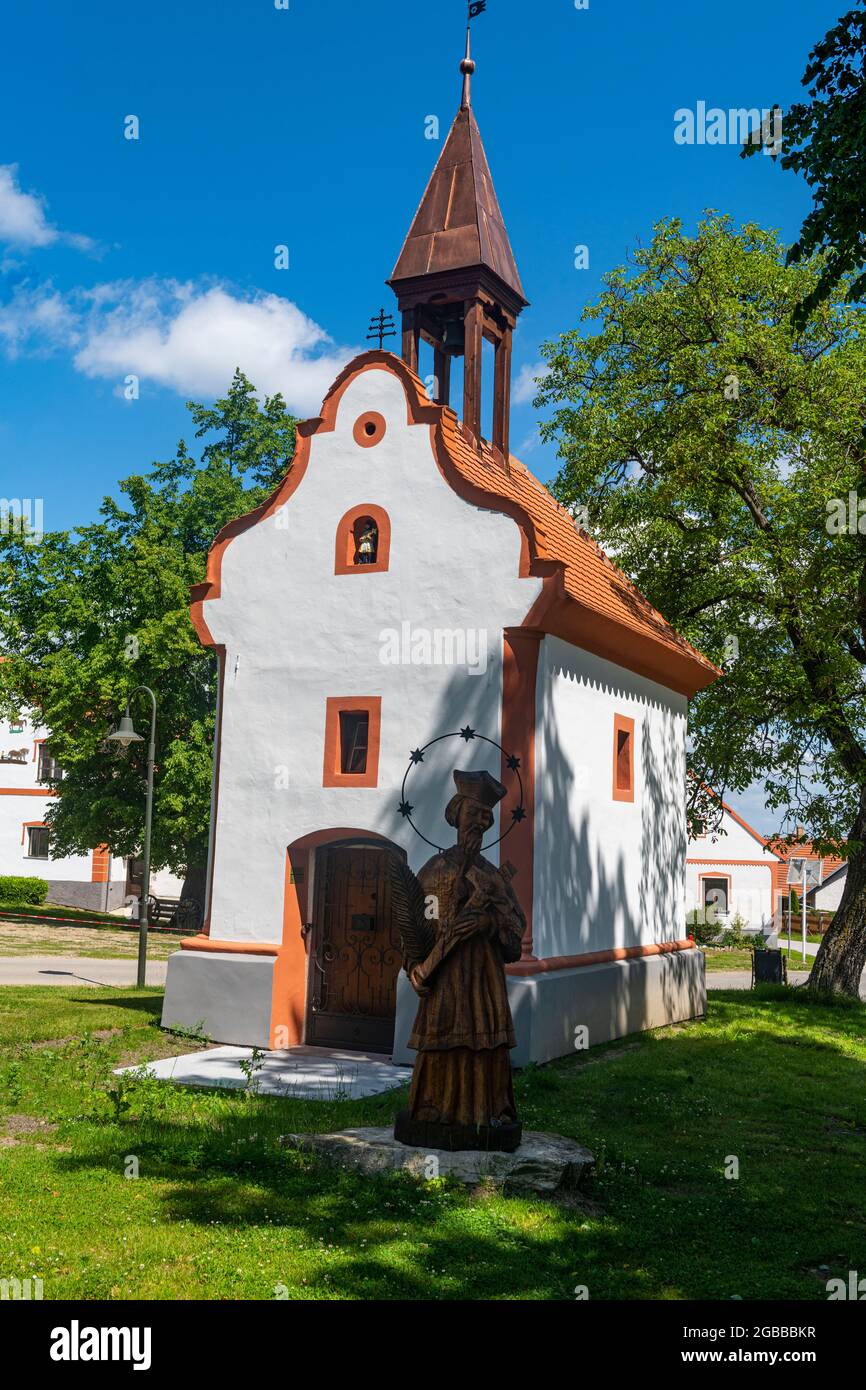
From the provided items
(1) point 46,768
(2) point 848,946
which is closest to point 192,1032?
(2) point 848,946

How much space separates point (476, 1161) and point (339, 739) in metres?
6.44

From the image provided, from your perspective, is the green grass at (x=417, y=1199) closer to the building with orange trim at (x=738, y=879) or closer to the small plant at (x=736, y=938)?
the small plant at (x=736, y=938)

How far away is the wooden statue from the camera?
25.4 ft

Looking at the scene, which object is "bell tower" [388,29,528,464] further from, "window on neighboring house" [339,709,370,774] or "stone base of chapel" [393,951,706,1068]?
"stone base of chapel" [393,951,706,1068]

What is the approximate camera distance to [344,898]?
13664 mm

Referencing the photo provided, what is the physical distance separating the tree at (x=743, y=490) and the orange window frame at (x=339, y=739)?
7.74m

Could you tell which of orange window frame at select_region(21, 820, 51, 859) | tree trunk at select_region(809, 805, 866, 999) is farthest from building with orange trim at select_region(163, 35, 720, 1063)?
orange window frame at select_region(21, 820, 51, 859)

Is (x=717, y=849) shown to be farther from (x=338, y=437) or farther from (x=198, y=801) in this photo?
(x=338, y=437)

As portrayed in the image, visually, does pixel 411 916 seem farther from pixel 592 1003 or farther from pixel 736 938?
pixel 736 938

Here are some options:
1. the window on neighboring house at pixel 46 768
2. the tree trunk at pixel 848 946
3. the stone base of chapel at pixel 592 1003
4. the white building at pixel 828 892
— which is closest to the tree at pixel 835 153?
the stone base of chapel at pixel 592 1003

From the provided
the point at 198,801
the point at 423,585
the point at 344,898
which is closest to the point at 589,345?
the point at 423,585

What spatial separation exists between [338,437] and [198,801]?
15.3 metres

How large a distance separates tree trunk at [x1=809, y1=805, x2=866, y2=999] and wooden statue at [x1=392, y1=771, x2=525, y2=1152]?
13165 mm

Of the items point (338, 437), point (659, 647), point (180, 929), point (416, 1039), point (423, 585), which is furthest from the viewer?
point (180, 929)
